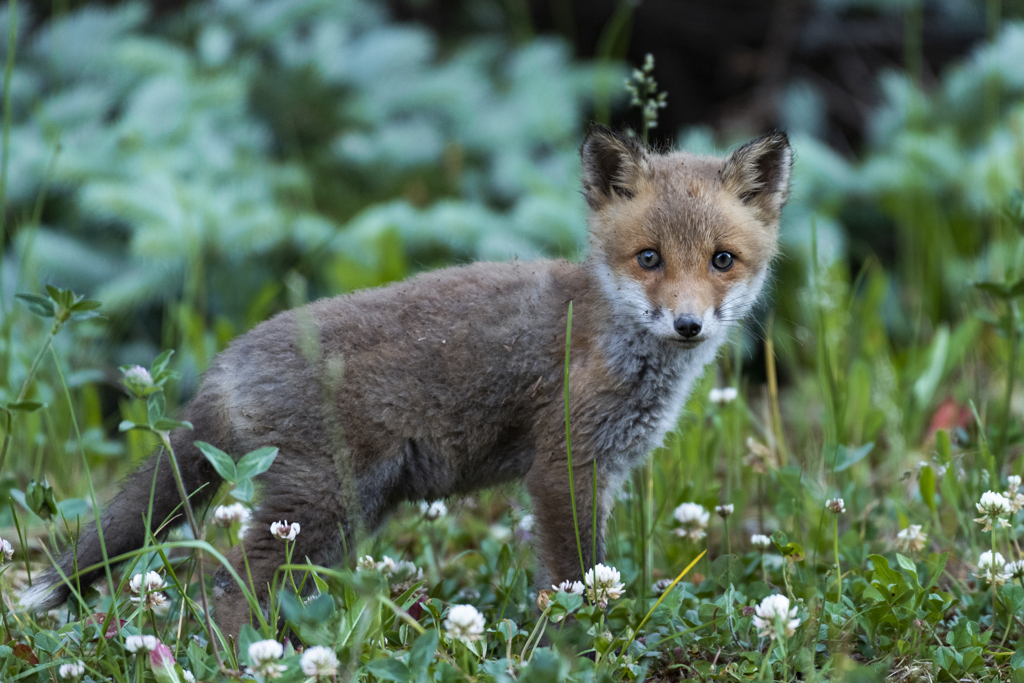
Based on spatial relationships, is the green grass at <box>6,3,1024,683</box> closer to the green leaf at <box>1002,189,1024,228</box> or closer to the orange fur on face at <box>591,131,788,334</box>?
the green leaf at <box>1002,189,1024,228</box>

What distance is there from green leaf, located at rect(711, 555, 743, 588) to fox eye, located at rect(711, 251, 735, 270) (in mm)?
994

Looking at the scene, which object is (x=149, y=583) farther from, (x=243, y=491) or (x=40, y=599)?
(x=243, y=491)

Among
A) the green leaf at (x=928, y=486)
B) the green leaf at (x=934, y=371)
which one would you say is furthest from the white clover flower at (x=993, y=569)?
the green leaf at (x=934, y=371)

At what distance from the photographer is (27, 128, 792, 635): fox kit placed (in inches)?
115

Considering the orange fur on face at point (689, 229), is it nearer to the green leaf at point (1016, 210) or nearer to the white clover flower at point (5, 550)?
the green leaf at point (1016, 210)

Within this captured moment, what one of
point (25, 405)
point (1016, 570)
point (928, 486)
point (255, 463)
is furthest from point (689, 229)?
point (25, 405)

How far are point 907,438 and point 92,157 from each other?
4.86 meters

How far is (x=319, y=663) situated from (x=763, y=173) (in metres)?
2.28

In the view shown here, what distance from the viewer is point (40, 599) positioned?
285 cm

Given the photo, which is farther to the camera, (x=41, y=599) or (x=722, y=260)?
(x=722, y=260)

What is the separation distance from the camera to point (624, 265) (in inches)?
123

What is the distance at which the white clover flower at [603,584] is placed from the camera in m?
2.58

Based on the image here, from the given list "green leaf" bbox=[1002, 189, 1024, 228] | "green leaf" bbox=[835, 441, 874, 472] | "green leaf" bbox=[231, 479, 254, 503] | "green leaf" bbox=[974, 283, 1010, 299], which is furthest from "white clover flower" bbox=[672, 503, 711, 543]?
"green leaf" bbox=[231, 479, 254, 503]

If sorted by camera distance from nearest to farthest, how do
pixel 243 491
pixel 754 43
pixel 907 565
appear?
1. pixel 243 491
2. pixel 907 565
3. pixel 754 43
